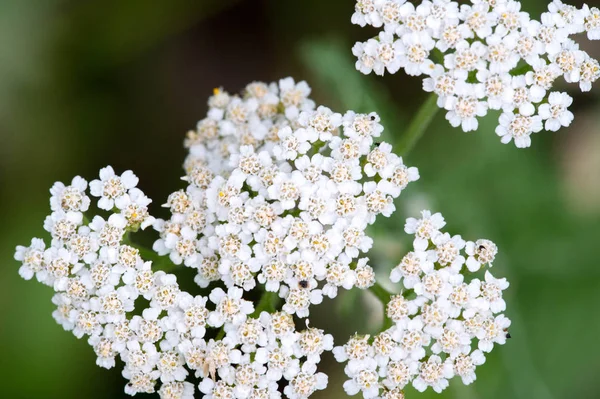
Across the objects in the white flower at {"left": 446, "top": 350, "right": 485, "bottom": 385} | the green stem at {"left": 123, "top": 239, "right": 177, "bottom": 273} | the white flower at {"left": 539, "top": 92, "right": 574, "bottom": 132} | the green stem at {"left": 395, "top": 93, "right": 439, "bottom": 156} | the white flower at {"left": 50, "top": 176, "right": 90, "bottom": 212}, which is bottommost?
the white flower at {"left": 446, "top": 350, "right": 485, "bottom": 385}

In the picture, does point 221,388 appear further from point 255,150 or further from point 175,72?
point 175,72

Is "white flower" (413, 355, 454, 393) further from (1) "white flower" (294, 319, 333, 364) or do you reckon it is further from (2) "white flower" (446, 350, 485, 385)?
(1) "white flower" (294, 319, 333, 364)

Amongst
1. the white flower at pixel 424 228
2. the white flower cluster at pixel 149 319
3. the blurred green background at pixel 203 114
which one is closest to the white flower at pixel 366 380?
the white flower cluster at pixel 149 319

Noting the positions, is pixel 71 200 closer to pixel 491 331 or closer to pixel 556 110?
pixel 491 331

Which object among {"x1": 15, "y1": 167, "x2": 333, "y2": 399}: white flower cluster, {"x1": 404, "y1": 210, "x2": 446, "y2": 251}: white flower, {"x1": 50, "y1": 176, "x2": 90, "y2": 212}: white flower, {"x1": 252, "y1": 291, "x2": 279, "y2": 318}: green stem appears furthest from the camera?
{"x1": 50, "y1": 176, "x2": 90, "y2": 212}: white flower

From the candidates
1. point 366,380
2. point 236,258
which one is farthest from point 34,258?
point 366,380

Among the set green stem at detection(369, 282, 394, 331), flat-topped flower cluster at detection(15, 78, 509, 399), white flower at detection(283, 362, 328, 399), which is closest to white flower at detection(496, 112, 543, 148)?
flat-topped flower cluster at detection(15, 78, 509, 399)
